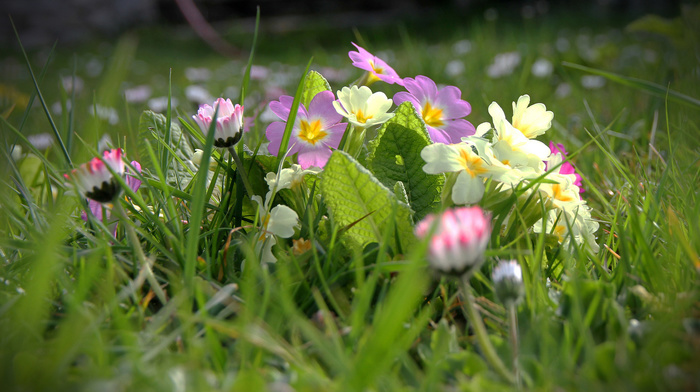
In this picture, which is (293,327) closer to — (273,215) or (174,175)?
(273,215)

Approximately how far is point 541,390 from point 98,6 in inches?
362

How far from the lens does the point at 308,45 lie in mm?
6270

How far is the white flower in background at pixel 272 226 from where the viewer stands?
0.74 m

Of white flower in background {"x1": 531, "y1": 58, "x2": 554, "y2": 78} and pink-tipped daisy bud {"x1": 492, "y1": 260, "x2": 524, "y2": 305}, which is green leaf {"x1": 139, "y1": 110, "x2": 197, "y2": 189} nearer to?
pink-tipped daisy bud {"x1": 492, "y1": 260, "x2": 524, "y2": 305}

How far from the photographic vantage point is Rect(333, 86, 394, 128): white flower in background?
78 cm

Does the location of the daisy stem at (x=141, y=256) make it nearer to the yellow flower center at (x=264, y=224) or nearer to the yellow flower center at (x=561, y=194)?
the yellow flower center at (x=264, y=224)

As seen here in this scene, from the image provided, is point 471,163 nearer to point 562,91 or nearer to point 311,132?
point 311,132

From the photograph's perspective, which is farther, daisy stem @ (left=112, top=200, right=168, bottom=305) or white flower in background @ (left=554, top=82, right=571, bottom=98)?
white flower in background @ (left=554, top=82, right=571, bottom=98)

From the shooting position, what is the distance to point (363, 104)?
0.79 meters

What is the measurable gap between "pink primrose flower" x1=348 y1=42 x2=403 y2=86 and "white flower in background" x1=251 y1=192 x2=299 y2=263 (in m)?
0.26

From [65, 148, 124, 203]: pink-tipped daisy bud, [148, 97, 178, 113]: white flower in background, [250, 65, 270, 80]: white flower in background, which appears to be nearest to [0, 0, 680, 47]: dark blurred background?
[250, 65, 270, 80]: white flower in background

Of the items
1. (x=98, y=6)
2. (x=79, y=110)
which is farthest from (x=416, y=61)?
(x=98, y=6)

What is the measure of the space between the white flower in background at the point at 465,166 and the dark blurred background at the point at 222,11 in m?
6.50

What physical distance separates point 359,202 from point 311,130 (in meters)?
0.17
